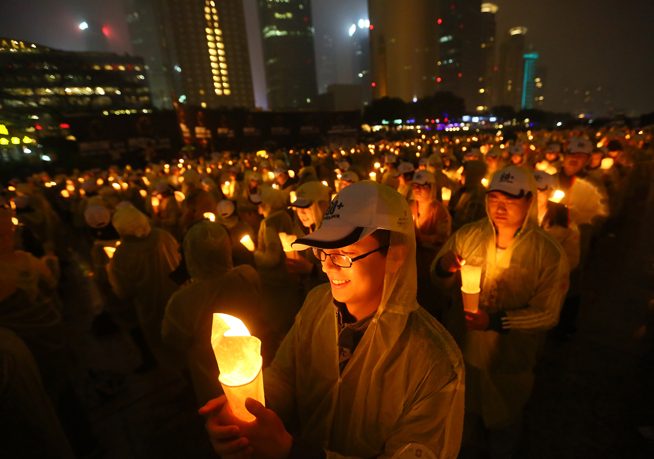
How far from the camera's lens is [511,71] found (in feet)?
581

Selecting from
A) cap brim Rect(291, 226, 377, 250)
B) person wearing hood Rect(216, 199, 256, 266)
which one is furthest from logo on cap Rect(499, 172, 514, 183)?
person wearing hood Rect(216, 199, 256, 266)

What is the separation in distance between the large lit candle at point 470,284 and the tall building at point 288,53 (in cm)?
13919

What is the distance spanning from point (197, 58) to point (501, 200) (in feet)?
381

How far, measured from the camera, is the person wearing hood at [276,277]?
4.07m

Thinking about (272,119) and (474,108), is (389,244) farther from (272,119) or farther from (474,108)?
(474,108)

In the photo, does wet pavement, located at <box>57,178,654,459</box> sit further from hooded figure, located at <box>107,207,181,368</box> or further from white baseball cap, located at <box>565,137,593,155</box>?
white baseball cap, located at <box>565,137,593,155</box>

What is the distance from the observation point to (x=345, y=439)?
147 centimetres

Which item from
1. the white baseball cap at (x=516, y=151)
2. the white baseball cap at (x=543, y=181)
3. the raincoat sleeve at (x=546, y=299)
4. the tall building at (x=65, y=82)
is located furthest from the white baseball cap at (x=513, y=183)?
the tall building at (x=65, y=82)

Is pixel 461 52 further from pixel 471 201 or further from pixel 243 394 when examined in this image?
pixel 243 394

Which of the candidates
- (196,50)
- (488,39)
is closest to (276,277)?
(196,50)

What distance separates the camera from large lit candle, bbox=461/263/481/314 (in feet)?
6.61

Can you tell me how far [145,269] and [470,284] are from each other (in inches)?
138

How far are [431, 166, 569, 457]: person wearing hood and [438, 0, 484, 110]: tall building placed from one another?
440ft

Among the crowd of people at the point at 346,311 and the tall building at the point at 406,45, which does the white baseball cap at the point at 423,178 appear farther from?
the tall building at the point at 406,45
